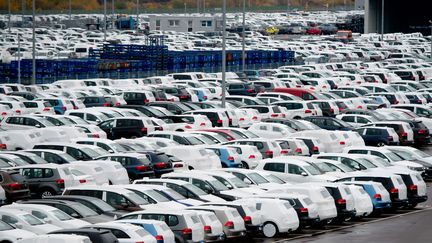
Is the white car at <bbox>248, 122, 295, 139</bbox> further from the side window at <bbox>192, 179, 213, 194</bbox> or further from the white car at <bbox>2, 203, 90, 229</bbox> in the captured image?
the white car at <bbox>2, 203, 90, 229</bbox>

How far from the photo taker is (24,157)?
38562 millimetres

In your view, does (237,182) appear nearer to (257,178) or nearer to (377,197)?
(257,178)

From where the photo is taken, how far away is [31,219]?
2875 centimetres

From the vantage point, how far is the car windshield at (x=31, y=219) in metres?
28.6

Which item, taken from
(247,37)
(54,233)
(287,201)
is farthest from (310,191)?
(247,37)

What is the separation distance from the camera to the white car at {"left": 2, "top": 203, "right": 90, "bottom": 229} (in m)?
28.8

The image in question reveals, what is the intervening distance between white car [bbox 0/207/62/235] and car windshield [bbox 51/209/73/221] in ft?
1.48

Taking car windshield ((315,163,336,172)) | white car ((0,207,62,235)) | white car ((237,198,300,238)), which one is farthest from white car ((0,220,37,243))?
car windshield ((315,163,336,172))

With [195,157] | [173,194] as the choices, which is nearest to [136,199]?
[173,194]

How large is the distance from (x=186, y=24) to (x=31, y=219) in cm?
12046

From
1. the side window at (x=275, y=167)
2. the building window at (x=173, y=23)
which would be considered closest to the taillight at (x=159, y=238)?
the side window at (x=275, y=167)

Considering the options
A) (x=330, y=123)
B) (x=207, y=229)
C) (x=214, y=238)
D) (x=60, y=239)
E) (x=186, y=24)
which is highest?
(x=186, y=24)

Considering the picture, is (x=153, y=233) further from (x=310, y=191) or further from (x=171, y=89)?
(x=171, y=89)

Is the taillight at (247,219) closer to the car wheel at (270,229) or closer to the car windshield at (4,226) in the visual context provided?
the car wheel at (270,229)
